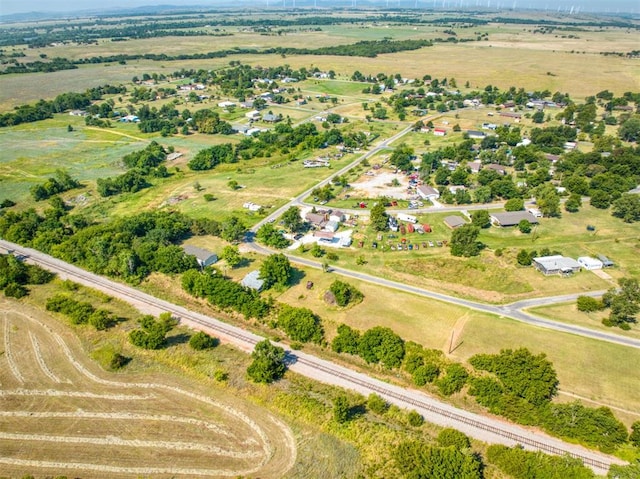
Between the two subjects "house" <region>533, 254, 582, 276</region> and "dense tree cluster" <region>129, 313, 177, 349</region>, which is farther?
"house" <region>533, 254, 582, 276</region>

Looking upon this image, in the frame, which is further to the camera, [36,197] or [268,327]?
[36,197]

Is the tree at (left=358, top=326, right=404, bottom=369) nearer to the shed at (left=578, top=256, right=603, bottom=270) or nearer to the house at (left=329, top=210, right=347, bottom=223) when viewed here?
the house at (left=329, top=210, right=347, bottom=223)

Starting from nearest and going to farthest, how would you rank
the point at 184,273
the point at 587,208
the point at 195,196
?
the point at 184,273 < the point at 587,208 < the point at 195,196

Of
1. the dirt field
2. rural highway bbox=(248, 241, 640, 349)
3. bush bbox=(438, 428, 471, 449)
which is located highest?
bush bbox=(438, 428, 471, 449)

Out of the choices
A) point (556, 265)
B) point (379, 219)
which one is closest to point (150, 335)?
point (379, 219)

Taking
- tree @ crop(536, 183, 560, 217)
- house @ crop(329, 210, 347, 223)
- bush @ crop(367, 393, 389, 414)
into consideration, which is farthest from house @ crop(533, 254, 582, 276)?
bush @ crop(367, 393, 389, 414)

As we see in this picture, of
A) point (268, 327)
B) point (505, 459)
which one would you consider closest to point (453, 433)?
point (505, 459)

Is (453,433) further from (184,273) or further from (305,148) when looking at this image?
(305,148)
